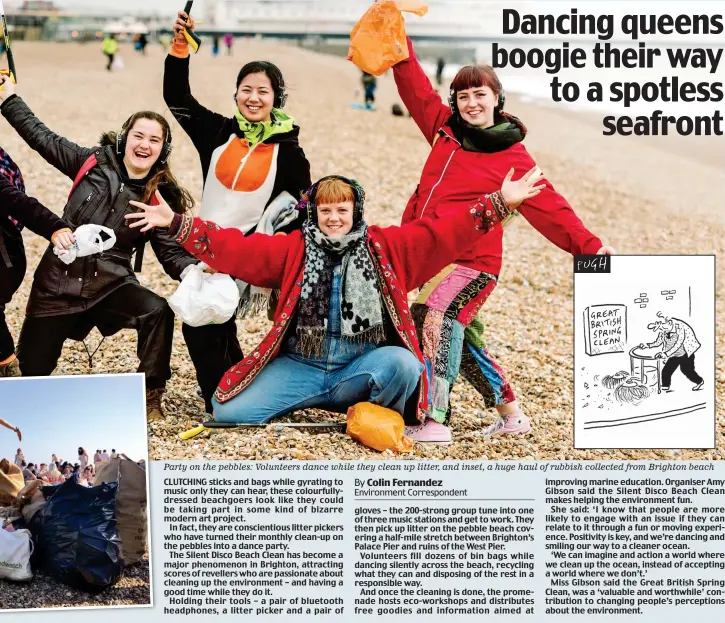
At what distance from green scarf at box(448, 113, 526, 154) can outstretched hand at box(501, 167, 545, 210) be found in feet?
1.02

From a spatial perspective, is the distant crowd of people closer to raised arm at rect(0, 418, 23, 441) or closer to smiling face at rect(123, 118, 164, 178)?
raised arm at rect(0, 418, 23, 441)

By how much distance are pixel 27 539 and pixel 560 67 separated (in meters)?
3.59

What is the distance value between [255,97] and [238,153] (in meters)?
0.28

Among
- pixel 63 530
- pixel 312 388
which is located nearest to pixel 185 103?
pixel 312 388

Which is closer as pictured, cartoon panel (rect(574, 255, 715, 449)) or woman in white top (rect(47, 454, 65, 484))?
woman in white top (rect(47, 454, 65, 484))

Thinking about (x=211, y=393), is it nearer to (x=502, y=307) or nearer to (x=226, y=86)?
(x=502, y=307)

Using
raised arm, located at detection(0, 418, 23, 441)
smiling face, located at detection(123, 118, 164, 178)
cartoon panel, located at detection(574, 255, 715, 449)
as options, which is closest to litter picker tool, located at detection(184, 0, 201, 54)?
smiling face, located at detection(123, 118, 164, 178)

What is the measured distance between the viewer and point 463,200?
16.2 feet

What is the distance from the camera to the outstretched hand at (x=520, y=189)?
4605mm

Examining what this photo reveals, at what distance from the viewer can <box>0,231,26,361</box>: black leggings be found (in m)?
5.04

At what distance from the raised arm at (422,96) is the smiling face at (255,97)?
659mm

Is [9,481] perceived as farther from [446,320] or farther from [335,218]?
[446,320]

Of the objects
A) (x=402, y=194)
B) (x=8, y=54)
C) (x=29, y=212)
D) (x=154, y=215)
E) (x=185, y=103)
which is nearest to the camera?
(x=154, y=215)

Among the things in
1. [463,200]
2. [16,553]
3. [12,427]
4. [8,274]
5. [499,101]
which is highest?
[499,101]
